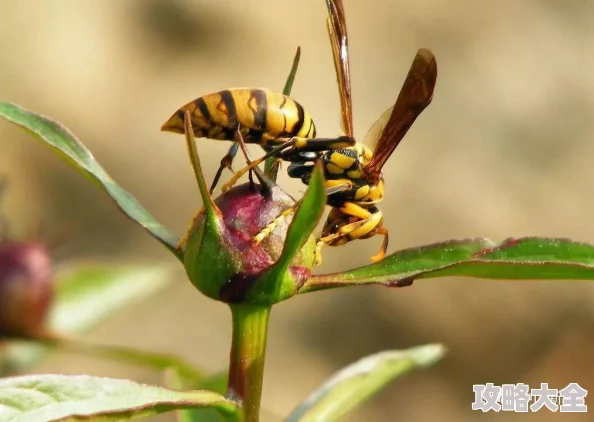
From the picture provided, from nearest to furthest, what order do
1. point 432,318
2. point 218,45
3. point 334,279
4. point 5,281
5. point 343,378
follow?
point 334,279, point 343,378, point 5,281, point 432,318, point 218,45

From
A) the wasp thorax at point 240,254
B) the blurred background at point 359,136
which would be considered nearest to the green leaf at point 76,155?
the wasp thorax at point 240,254

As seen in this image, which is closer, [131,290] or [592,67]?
[131,290]

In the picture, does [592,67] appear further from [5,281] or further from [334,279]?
[334,279]

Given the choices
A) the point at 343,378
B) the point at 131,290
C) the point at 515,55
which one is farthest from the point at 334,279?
the point at 515,55

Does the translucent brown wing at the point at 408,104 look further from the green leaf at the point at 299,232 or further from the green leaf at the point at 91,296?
the green leaf at the point at 91,296

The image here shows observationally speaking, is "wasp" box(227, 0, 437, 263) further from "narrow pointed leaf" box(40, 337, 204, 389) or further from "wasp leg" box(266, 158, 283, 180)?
"narrow pointed leaf" box(40, 337, 204, 389)

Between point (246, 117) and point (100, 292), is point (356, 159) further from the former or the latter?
point (100, 292)
